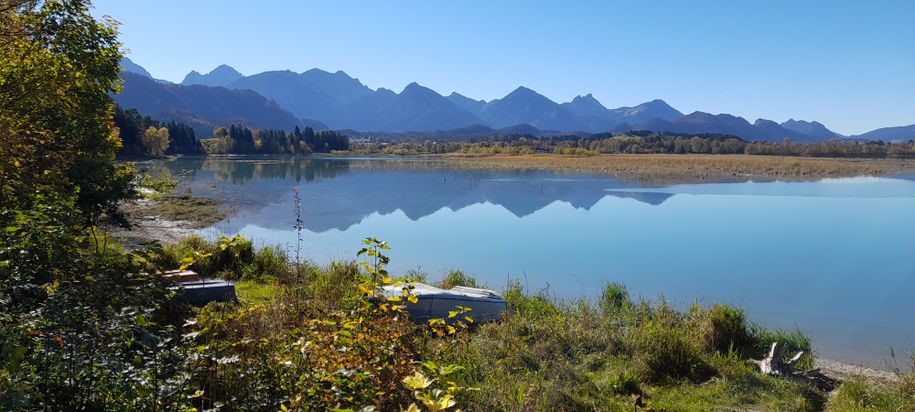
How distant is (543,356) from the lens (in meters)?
6.77

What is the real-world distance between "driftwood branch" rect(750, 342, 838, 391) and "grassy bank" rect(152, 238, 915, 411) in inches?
9.1

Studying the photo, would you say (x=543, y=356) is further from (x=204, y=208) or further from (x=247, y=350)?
(x=204, y=208)

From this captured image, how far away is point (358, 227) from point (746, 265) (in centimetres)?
1384

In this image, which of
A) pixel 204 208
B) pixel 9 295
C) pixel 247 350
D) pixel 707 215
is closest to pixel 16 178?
pixel 9 295

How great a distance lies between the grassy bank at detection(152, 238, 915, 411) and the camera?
3.89m

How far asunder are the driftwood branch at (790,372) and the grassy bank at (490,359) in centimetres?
23

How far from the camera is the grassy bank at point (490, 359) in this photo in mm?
3893

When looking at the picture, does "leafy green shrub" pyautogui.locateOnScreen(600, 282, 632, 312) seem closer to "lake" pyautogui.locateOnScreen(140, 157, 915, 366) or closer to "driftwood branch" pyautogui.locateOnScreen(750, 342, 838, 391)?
"lake" pyautogui.locateOnScreen(140, 157, 915, 366)

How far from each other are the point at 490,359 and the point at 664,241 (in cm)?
1453

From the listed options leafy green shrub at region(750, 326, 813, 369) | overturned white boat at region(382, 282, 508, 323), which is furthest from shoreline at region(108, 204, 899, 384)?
overturned white boat at region(382, 282, 508, 323)

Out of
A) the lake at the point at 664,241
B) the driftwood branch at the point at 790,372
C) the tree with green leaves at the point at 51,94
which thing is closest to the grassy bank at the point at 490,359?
the driftwood branch at the point at 790,372

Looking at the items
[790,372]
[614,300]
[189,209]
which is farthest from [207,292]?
[189,209]

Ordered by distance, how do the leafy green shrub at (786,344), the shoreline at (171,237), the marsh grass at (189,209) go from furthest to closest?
the marsh grass at (189,209) → the leafy green shrub at (786,344) → the shoreline at (171,237)

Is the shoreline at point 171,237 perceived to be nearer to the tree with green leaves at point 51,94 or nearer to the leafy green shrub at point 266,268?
the tree with green leaves at point 51,94
